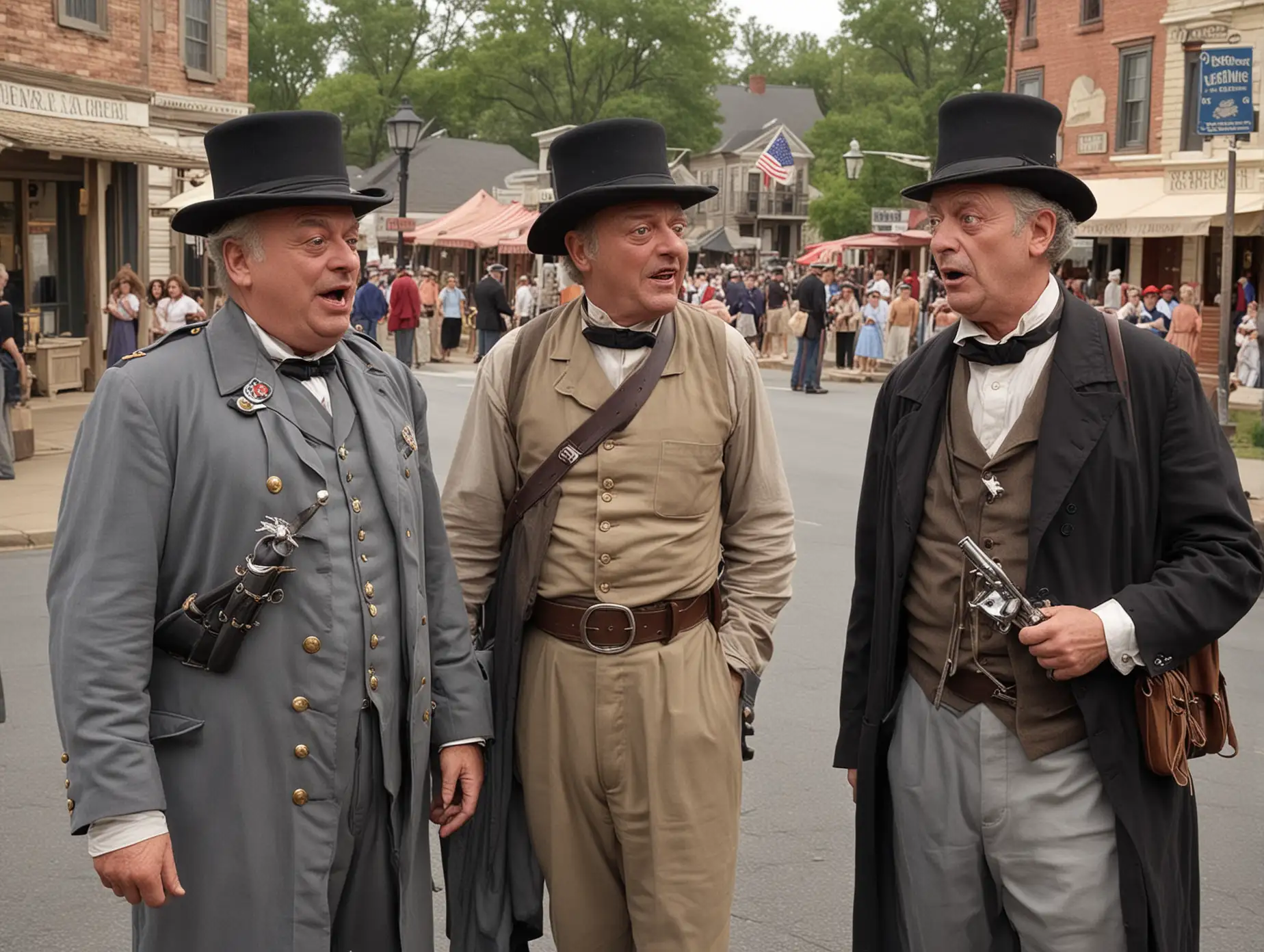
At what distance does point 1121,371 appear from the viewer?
10.6 ft

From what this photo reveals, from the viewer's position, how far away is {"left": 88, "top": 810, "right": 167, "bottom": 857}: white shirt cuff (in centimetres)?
281

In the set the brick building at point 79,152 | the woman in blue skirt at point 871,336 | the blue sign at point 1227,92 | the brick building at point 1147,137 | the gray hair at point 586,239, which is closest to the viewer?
the gray hair at point 586,239

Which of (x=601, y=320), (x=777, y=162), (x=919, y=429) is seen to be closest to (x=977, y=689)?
(x=919, y=429)

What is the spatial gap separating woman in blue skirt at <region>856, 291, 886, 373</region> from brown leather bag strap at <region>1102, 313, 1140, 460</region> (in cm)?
2463

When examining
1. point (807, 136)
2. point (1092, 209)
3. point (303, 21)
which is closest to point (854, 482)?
point (1092, 209)

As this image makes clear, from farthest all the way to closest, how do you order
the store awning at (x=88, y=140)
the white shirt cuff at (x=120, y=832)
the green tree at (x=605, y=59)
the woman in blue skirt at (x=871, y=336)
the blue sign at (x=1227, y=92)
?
the green tree at (x=605, y=59) → the woman in blue skirt at (x=871, y=336) → the store awning at (x=88, y=140) → the blue sign at (x=1227, y=92) → the white shirt cuff at (x=120, y=832)

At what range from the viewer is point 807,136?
77.4 metres

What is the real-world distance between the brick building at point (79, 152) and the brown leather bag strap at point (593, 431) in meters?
16.0

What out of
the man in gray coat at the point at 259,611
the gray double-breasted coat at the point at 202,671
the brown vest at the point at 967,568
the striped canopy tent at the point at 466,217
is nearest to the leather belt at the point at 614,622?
the man in gray coat at the point at 259,611

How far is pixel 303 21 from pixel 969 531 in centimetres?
8994

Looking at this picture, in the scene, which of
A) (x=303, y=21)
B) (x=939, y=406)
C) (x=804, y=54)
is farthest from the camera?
(x=804, y=54)

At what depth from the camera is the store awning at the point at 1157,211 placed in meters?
30.0

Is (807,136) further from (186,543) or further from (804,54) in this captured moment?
(186,543)

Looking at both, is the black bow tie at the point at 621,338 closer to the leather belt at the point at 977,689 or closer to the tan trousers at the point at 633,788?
the tan trousers at the point at 633,788
